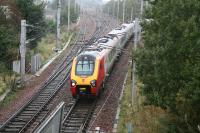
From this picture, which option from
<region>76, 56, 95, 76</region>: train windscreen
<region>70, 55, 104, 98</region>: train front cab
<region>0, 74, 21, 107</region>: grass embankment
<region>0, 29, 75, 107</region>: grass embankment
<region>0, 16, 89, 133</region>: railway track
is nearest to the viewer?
<region>0, 16, 89, 133</region>: railway track

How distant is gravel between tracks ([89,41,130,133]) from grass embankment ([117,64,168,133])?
54 centimetres

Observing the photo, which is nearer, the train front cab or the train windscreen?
the train front cab

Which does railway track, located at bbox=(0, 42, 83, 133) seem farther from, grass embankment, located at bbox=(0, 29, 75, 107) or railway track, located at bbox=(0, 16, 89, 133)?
grass embankment, located at bbox=(0, 29, 75, 107)

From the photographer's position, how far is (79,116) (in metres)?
25.2

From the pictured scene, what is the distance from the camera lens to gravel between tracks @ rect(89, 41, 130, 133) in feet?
78.7

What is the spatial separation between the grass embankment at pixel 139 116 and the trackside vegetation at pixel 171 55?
0.94 m

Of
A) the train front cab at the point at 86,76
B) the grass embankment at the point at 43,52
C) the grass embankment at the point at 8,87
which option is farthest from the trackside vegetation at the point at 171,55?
the grass embankment at the point at 43,52

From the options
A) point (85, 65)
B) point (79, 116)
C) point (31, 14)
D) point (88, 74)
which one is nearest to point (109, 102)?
point (88, 74)

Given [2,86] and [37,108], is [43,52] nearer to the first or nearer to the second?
[2,86]

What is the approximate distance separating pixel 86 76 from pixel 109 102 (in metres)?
2.33

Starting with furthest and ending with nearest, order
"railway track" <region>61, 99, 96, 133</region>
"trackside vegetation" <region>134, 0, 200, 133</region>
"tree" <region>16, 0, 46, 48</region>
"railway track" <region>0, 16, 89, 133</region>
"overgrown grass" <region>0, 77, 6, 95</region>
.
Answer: "tree" <region>16, 0, 46, 48</region>, "overgrown grass" <region>0, 77, 6, 95</region>, "railway track" <region>0, 16, 89, 133</region>, "railway track" <region>61, 99, 96, 133</region>, "trackside vegetation" <region>134, 0, 200, 133</region>

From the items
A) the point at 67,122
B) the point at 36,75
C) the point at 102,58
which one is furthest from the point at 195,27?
the point at 36,75

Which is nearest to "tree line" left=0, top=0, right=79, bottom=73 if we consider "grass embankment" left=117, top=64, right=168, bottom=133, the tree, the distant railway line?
the tree

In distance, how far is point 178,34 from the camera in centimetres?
1883
